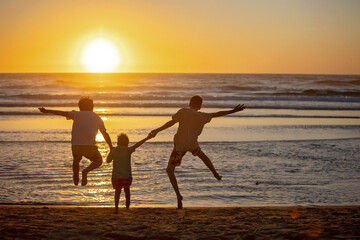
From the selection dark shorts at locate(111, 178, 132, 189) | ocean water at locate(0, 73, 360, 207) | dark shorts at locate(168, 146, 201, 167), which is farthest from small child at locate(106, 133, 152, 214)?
ocean water at locate(0, 73, 360, 207)

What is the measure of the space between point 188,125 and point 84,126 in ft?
5.16

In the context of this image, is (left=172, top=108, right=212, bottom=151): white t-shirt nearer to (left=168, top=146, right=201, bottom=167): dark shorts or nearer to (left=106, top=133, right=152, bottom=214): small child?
(left=168, top=146, right=201, bottom=167): dark shorts

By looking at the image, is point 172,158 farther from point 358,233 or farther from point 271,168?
point 271,168

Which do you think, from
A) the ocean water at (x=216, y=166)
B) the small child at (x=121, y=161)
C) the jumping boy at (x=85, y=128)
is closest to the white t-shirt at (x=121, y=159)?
the small child at (x=121, y=161)

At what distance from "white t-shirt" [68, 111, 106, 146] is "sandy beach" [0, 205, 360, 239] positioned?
1065 millimetres

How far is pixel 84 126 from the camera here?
7.21 meters

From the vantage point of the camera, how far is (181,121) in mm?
7125

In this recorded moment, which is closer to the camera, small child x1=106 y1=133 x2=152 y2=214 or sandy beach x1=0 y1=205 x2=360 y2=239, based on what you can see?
sandy beach x1=0 y1=205 x2=360 y2=239

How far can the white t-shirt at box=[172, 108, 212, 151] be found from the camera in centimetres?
709

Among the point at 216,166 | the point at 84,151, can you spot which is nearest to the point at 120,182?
the point at 84,151

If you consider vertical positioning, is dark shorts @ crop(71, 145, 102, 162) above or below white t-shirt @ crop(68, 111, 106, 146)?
below

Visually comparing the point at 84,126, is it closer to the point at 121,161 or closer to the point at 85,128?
the point at 85,128

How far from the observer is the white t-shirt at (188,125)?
23.3 ft

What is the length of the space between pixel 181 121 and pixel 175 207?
4.98ft
